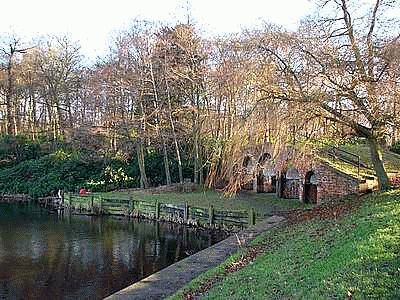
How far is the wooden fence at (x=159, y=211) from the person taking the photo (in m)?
21.3

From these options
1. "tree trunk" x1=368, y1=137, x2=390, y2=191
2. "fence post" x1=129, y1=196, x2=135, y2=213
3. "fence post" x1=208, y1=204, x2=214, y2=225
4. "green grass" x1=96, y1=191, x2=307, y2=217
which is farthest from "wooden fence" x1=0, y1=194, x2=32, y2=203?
"tree trunk" x1=368, y1=137, x2=390, y2=191

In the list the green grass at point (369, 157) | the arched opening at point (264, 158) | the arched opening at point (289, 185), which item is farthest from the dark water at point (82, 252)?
the green grass at point (369, 157)

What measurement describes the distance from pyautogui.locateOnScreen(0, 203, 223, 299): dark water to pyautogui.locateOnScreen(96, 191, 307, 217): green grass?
79.4 inches

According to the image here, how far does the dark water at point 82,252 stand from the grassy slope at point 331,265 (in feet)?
16.1

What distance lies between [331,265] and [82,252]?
1267cm

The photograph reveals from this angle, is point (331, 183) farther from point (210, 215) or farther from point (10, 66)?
point (10, 66)

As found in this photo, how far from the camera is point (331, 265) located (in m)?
7.27

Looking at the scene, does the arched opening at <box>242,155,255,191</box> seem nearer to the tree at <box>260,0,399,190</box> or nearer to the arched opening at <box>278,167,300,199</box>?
the tree at <box>260,0,399,190</box>

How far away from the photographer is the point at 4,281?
14.0m

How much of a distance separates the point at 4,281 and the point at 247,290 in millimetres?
9012

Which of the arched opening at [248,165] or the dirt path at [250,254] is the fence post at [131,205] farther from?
the dirt path at [250,254]

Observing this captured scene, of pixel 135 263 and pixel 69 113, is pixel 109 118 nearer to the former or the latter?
pixel 69 113

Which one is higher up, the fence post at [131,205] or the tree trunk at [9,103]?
the tree trunk at [9,103]

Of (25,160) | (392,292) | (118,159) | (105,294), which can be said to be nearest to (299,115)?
(105,294)
